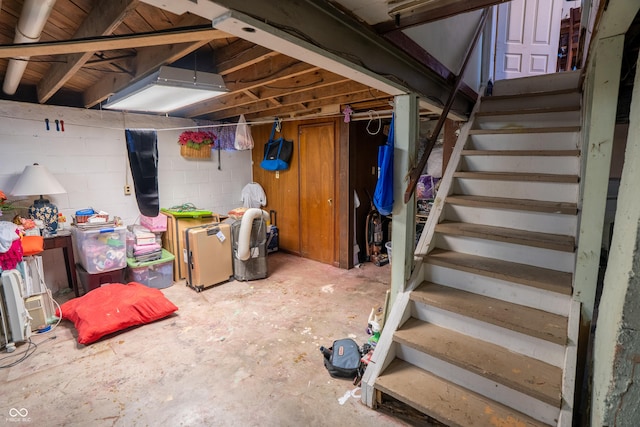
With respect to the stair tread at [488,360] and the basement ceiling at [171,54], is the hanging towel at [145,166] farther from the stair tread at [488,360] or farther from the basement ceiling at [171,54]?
the stair tread at [488,360]

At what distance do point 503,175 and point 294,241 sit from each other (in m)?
3.24

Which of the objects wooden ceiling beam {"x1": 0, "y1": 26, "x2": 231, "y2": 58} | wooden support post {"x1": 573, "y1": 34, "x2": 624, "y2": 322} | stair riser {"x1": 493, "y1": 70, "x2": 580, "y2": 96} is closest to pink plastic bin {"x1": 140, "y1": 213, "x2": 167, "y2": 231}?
wooden ceiling beam {"x1": 0, "y1": 26, "x2": 231, "y2": 58}

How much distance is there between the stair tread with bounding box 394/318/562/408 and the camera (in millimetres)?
1643

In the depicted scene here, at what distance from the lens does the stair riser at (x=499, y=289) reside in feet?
6.40

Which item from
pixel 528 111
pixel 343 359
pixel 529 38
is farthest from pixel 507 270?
pixel 529 38

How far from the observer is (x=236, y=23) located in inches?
43.4

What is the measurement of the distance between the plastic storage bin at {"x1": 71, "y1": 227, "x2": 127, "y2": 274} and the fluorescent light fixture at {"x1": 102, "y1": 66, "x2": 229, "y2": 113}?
1366mm

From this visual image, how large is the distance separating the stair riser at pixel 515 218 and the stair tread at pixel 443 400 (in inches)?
50.2

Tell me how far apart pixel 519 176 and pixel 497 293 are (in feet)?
3.38

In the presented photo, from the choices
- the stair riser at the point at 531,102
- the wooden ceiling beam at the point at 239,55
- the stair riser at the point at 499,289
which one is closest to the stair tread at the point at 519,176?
the stair riser at the point at 499,289

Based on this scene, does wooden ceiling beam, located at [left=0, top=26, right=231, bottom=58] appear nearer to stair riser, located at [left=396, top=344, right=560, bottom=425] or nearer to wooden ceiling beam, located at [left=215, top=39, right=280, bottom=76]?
wooden ceiling beam, located at [left=215, top=39, right=280, bottom=76]

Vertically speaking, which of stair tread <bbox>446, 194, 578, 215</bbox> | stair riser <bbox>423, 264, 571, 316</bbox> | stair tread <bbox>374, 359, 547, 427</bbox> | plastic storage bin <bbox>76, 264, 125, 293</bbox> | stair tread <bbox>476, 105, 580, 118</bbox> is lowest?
stair tread <bbox>374, 359, 547, 427</bbox>

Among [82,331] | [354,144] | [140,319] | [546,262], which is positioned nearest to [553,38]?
[354,144]

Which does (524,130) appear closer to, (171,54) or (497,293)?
(497,293)
